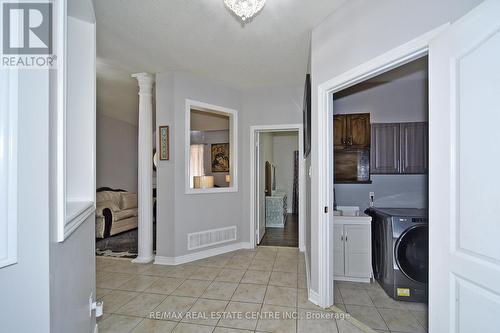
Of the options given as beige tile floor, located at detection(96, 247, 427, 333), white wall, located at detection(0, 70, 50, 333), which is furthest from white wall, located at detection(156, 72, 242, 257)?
white wall, located at detection(0, 70, 50, 333)

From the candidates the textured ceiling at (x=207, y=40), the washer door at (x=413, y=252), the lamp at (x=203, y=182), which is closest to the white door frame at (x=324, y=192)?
the textured ceiling at (x=207, y=40)

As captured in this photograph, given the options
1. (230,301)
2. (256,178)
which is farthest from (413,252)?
(256,178)

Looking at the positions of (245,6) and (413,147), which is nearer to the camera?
(245,6)

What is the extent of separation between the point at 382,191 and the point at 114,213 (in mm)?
4888

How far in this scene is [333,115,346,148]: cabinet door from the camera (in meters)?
3.03

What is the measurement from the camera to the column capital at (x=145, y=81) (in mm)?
3422

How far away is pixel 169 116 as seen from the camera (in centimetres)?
333

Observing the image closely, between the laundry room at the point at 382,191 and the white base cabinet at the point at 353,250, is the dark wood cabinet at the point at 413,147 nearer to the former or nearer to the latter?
the laundry room at the point at 382,191

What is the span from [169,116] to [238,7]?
209cm

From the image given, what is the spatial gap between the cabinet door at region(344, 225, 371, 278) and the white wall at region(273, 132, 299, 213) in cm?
481

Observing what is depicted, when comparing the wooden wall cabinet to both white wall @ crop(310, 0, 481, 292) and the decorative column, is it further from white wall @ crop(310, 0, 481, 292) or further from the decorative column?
the decorative column

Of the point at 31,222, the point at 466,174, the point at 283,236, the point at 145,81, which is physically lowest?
the point at 283,236

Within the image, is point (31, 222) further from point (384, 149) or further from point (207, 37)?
point (384, 149)

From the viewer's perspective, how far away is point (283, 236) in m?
4.75
